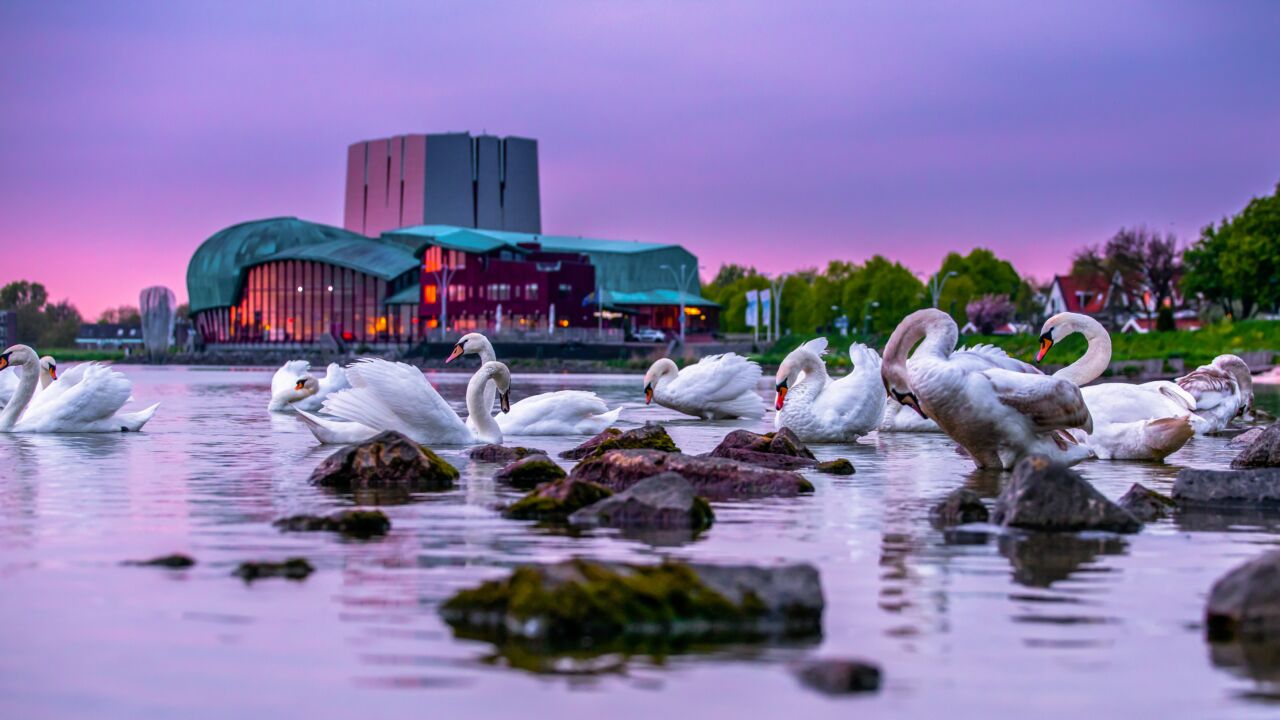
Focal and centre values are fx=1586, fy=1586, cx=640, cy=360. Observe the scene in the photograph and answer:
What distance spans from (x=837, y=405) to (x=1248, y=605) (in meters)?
13.0

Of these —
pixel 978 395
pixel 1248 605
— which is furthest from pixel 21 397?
pixel 1248 605

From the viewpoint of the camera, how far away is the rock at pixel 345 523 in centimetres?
959

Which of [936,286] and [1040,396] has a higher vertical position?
[936,286]

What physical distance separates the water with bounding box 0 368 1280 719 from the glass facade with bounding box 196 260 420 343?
137 m

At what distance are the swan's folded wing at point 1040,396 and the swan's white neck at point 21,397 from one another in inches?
Result: 507

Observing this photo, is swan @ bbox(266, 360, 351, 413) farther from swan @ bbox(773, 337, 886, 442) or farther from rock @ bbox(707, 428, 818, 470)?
rock @ bbox(707, 428, 818, 470)

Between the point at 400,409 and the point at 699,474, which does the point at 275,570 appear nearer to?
the point at 699,474

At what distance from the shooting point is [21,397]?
20.6 metres

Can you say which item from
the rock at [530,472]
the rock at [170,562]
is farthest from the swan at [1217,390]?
the rock at [170,562]

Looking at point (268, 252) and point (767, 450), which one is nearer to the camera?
point (767, 450)

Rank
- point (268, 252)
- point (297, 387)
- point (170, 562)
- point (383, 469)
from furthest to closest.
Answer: point (268, 252) → point (297, 387) → point (383, 469) → point (170, 562)

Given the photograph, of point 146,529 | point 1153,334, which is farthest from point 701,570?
point 1153,334

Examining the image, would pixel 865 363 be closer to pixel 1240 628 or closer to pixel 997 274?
pixel 1240 628

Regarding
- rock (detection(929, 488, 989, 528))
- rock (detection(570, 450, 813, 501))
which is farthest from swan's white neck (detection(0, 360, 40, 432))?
rock (detection(929, 488, 989, 528))
